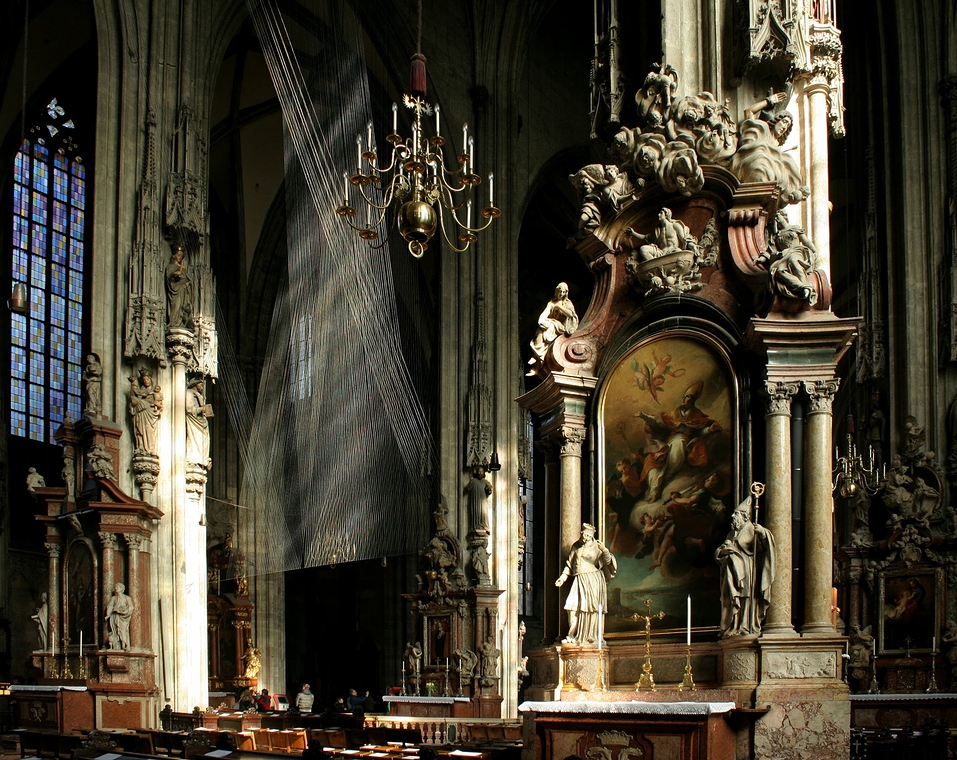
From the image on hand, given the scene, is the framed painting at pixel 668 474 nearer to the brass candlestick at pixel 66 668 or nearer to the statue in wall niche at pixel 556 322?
the statue in wall niche at pixel 556 322

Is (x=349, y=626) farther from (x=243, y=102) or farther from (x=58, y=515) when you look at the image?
(x=58, y=515)

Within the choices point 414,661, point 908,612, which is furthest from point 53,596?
point 908,612

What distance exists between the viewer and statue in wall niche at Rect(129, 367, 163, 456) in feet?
58.6

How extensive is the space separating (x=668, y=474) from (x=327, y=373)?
9213mm

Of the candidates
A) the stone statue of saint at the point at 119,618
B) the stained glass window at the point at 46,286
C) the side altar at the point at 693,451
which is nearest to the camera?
the side altar at the point at 693,451

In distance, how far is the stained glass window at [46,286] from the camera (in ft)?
85.5

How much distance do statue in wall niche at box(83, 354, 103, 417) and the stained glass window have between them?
8692mm

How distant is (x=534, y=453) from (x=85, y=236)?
1578 centimetres

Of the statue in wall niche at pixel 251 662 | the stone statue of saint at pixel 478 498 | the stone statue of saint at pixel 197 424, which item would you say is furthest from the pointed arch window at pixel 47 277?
the stone statue of saint at pixel 478 498

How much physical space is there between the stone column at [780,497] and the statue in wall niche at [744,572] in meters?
0.10

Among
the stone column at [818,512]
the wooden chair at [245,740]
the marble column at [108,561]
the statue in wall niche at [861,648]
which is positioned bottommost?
the wooden chair at [245,740]

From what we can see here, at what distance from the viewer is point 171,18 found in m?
19.8

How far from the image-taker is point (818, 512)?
10.0 m

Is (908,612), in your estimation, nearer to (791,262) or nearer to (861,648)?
(861,648)
